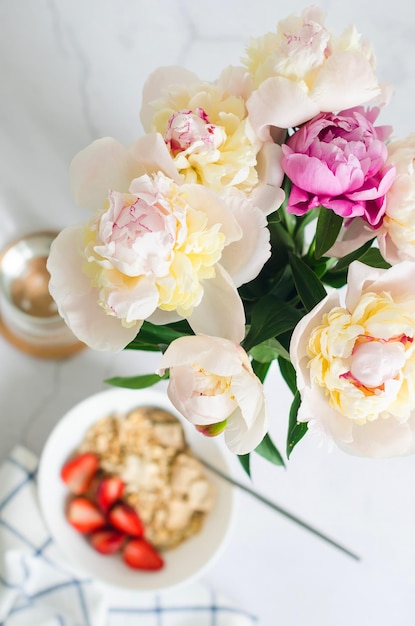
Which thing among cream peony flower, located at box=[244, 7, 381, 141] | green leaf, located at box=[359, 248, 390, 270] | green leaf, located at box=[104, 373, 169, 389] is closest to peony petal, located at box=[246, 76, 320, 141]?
cream peony flower, located at box=[244, 7, 381, 141]

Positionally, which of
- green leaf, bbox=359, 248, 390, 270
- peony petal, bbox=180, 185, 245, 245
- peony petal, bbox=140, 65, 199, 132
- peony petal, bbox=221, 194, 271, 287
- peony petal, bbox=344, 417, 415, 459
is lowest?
peony petal, bbox=344, 417, 415, 459

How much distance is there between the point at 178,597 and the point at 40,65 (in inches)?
23.0

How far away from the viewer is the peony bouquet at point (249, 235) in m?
0.32

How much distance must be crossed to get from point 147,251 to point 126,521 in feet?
1.63

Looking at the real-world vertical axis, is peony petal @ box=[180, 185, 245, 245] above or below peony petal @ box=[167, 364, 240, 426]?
above

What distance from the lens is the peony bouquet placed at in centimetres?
32

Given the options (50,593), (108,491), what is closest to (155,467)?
(108,491)

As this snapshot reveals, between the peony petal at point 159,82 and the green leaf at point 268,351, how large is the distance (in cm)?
15

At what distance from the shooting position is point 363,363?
1.03 ft

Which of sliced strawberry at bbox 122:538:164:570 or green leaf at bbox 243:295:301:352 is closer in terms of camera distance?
green leaf at bbox 243:295:301:352

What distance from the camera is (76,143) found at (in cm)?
73

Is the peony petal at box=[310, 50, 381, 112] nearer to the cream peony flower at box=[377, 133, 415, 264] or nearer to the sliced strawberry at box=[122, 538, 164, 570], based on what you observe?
the cream peony flower at box=[377, 133, 415, 264]

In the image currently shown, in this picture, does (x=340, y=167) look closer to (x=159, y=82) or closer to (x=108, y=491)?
(x=159, y=82)

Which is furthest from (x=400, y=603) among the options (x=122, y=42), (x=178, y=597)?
(x=122, y=42)
